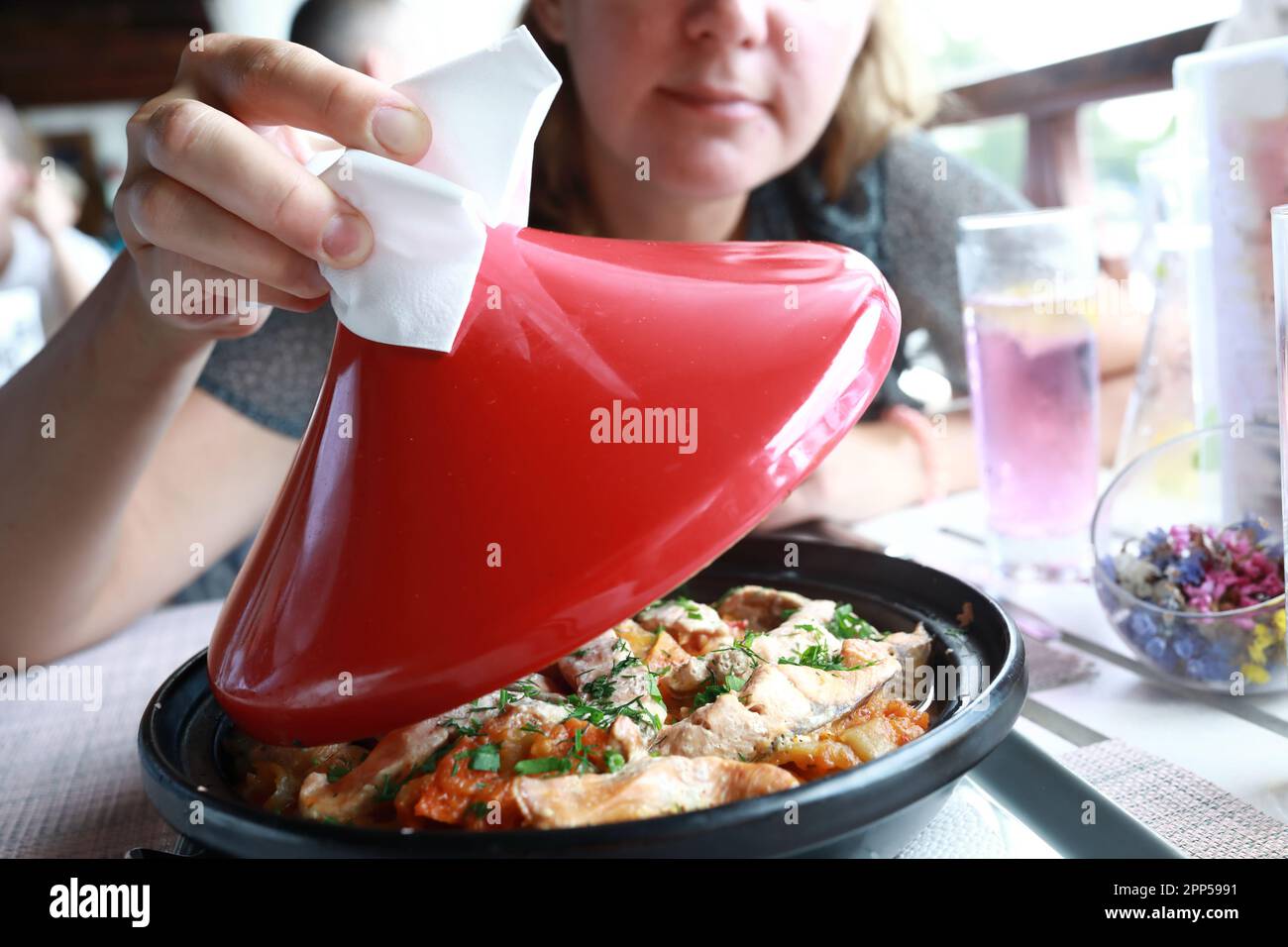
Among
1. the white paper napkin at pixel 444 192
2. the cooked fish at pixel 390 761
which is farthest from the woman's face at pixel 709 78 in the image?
the cooked fish at pixel 390 761

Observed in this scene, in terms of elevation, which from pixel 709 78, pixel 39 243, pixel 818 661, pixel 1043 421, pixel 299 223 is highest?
pixel 39 243

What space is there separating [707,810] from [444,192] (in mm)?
366

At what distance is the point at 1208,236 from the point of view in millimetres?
997

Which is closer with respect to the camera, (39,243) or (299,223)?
(299,223)

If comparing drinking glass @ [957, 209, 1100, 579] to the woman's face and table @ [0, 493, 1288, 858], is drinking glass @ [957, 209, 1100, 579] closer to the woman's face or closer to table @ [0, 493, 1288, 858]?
table @ [0, 493, 1288, 858]

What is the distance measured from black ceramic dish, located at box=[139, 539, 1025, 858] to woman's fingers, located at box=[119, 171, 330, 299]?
291mm

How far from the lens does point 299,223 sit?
2.05ft

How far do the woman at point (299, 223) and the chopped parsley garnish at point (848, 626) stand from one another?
458mm

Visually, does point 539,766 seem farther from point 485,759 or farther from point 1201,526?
point 1201,526

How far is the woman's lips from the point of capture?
1.42m

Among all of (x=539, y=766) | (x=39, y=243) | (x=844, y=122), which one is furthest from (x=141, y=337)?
(x=39, y=243)

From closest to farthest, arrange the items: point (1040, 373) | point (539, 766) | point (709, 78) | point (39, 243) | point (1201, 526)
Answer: point (539, 766) → point (1201, 526) → point (1040, 373) → point (709, 78) → point (39, 243)

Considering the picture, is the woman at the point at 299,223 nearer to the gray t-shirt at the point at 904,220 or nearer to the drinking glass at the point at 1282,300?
the gray t-shirt at the point at 904,220
